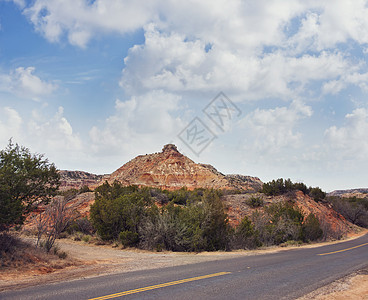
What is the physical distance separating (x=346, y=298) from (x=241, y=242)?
11.9m

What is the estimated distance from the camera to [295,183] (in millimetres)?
43812

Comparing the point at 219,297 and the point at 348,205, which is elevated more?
the point at 348,205

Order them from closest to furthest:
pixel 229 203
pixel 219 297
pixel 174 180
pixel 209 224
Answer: pixel 219 297, pixel 209 224, pixel 229 203, pixel 174 180

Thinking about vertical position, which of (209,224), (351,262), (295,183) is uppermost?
(295,183)

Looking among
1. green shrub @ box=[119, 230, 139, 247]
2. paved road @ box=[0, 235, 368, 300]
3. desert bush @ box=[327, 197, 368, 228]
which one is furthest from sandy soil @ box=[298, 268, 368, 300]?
desert bush @ box=[327, 197, 368, 228]

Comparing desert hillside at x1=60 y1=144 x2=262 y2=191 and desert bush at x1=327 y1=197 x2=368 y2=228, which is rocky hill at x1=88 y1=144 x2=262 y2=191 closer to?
desert hillside at x1=60 y1=144 x2=262 y2=191

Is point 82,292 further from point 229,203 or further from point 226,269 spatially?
point 229,203

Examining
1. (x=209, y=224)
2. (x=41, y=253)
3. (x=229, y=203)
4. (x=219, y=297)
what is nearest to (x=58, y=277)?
(x=41, y=253)

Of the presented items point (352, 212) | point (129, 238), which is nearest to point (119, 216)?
point (129, 238)

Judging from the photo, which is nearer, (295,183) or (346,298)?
(346,298)

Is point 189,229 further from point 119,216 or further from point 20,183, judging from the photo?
point 20,183

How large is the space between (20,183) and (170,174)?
6092cm

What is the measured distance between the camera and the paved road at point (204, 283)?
713 centimetres

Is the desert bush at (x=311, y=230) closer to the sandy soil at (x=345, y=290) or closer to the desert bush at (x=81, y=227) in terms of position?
the sandy soil at (x=345, y=290)
